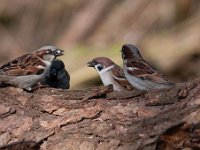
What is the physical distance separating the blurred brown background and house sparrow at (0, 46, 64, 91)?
3103mm

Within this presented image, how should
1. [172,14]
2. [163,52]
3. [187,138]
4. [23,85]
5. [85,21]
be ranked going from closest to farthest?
1. [187,138]
2. [23,85]
3. [163,52]
4. [172,14]
5. [85,21]

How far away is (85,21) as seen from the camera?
41.5 ft

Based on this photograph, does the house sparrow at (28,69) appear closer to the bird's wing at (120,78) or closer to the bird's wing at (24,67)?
the bird's wing at (24,67)

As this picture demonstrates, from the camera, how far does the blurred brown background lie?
10422 mm

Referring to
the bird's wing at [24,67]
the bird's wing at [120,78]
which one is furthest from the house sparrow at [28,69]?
the bird's wing at [120,78]

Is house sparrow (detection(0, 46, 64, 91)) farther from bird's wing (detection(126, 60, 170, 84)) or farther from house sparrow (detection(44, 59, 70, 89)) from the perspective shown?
bird's wing (detection(126, 60, 170, 84))

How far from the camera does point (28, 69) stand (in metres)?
6.39

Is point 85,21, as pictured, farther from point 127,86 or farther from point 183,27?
point 127,86

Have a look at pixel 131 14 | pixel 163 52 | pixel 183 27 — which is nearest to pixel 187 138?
pixel 163 52

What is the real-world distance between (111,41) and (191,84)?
21.8 feet

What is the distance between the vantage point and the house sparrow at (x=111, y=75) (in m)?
6.49

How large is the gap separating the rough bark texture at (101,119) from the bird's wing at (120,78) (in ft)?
2.58

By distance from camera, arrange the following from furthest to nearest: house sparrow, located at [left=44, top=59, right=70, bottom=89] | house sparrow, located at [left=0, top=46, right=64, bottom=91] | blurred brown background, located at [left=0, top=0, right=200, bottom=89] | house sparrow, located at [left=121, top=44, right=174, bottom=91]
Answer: blurred brown background, located at [left=0, top=0, right=200, bottom=89] → house sparrow, located at [left=44, top=59, right=70, bottom=89] → house sparrow, located at [left=0, top=46, right=64, bottom=91] → house sparrow, located at [left=121, top=44, right=174, bottom=91]

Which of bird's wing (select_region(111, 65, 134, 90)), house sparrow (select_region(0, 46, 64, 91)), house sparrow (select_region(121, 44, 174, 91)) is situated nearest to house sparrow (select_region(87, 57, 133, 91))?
bird's wing (select_region(111, 65, 134, 90))
